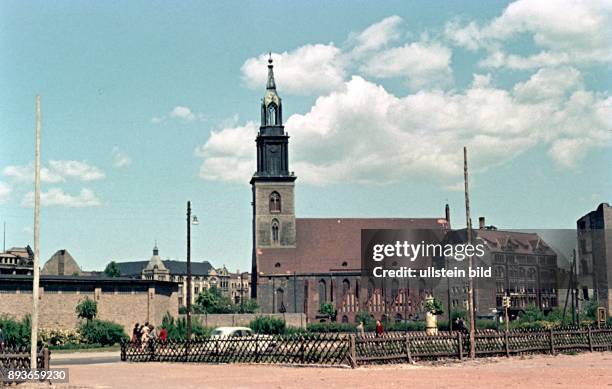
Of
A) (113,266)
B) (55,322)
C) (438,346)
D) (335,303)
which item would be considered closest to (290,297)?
(335,303)

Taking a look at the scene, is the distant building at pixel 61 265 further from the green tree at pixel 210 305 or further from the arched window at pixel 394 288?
the arched window at pixel 394 288

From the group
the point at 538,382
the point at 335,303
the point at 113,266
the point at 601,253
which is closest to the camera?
the point at 538,382

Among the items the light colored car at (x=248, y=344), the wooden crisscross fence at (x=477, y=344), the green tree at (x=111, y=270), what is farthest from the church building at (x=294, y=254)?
the light colored car at (x=248, y=344)

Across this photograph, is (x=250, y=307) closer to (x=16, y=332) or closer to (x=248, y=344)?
(x=16, y=332)

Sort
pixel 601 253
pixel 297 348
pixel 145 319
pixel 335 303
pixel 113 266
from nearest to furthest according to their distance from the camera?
1. pixel 297 348
2. pixel 145 319
3. pixel 601 253
4. pixel 335 303
5. pixel 113 266

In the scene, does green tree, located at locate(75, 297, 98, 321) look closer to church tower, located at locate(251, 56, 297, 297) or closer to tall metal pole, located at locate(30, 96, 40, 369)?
tall metal pole, located at locate(30, 96, 40, 369)

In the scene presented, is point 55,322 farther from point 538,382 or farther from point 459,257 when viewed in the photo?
point 459,257

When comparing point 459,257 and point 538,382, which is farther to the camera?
point 459,257

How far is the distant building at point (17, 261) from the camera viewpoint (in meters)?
86.1

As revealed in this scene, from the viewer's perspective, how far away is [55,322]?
6222cm

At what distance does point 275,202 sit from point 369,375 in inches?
3456

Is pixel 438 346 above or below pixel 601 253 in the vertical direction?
below

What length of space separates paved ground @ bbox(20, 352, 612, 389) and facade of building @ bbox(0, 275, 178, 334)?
32.0m

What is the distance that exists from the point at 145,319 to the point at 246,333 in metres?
32.0
